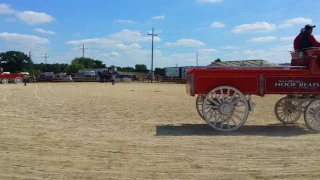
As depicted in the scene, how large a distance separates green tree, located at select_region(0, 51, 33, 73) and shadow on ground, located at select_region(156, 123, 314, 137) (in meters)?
123

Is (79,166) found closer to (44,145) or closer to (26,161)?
(26,161)

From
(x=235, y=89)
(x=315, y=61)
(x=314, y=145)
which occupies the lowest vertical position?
(x=314, y=145)

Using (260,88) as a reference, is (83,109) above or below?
below

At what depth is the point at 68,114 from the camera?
44.2 ft

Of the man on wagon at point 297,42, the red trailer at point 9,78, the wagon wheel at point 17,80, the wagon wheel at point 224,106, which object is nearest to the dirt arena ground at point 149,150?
the wagon wheel at point 224,106

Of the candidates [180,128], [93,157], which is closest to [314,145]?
[180,128]

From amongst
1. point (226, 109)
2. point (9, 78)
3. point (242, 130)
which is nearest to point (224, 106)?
point (226, 109)

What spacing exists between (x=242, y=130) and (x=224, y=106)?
90 centimetres

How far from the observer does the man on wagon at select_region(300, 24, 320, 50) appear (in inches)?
422

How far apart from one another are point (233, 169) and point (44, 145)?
4000 millimetres

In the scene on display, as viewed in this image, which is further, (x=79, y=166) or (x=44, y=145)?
(x=44, y=145)

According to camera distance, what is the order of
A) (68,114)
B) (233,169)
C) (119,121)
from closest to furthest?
1. (233,169)
2. (119,121)
3. (68,114)

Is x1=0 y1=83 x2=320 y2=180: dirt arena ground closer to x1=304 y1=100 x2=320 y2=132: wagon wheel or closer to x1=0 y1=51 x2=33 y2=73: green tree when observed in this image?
x1=304 y1=100 x2=320 y2=132: wagon wheel

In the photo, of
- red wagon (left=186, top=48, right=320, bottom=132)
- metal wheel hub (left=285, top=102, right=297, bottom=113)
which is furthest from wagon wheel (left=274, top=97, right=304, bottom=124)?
red wagon (left=186, top=48, right=320, bottom=132)
